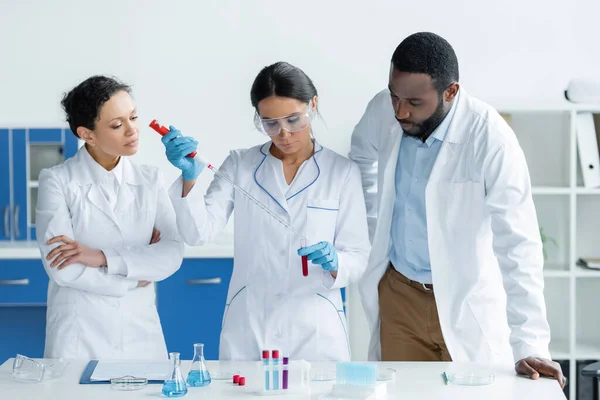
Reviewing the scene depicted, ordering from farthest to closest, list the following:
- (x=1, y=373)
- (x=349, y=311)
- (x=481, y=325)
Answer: (x=349, y=311)
(x=481, y=325)
(x=1, y=373)

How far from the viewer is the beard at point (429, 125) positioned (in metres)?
2.22

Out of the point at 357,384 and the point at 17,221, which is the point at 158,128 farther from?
the point at 17,221

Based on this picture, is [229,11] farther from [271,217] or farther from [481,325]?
→ [481,325]

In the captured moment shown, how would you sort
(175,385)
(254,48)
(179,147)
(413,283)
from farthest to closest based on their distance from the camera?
1. (254,48)
2. (413,283)
3. (179,147)
4. (175,385)

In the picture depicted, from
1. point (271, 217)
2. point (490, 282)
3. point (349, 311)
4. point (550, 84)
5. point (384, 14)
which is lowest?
point (349, 311)

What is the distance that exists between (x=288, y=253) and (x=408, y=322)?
1.47ft

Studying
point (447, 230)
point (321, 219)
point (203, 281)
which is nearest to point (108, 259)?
point (321, 219)

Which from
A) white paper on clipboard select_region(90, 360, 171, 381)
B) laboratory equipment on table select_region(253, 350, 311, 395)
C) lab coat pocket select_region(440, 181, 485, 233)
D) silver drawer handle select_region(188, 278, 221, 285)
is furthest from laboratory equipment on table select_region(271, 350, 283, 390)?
silver drawer handle select_region(188, 278, 221, 285)

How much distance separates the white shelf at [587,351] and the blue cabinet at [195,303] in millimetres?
1646

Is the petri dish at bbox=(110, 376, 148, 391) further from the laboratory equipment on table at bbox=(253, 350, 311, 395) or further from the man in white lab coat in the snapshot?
the man in white lab coat

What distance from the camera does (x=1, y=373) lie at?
2076 millimetres

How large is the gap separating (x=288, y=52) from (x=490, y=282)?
2.11 meters

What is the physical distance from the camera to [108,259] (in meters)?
2.33

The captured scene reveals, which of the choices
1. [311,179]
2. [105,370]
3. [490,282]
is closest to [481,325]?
[490,282]
